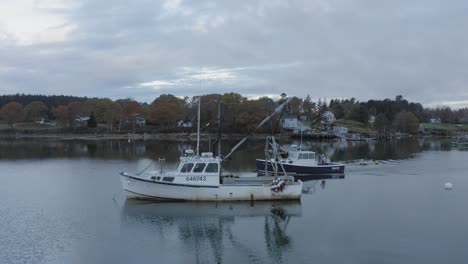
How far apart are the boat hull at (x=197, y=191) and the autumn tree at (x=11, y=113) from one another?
132 m

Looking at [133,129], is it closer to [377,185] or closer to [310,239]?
[377,185]

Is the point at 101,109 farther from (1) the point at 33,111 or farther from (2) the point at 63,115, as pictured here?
(1) the point at 33,111

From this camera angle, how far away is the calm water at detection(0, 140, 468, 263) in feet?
75.4

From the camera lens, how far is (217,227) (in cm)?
2836

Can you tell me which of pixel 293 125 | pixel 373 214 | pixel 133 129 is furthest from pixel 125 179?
pixel 293 125

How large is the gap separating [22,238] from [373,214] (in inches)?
829

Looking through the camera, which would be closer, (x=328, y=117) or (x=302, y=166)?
(x=302, y=166)

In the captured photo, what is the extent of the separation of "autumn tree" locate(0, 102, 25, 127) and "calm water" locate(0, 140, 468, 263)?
11650 centimetres

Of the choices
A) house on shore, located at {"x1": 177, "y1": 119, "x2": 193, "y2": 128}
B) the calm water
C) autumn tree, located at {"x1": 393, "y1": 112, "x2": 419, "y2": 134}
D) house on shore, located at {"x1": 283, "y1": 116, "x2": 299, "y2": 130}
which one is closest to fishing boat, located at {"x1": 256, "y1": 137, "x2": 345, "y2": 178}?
the calm water

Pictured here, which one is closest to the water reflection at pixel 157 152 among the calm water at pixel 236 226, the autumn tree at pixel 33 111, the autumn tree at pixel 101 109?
the calm water at pixel 236 226

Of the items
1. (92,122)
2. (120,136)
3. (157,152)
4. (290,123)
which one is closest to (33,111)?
(92,122)

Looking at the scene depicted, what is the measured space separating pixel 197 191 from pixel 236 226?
5526mm

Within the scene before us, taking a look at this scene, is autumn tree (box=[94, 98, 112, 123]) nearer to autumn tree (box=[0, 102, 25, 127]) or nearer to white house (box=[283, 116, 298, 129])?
autumn tree (box=[0, 102, 25, 127])

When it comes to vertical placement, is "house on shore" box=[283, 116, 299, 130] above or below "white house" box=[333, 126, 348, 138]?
above
